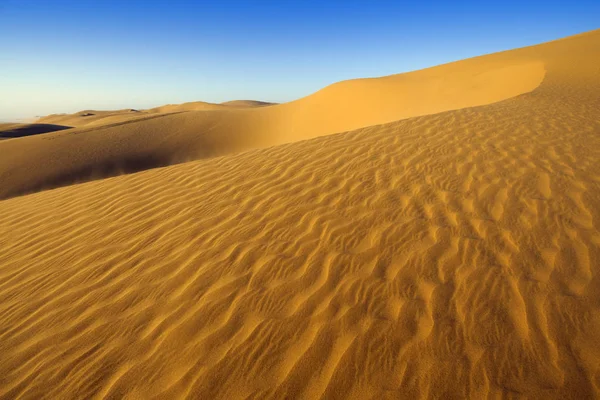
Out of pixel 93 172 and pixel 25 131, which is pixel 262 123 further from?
pixel 25 131

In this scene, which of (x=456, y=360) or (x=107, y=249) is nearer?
(x=456, y=360)

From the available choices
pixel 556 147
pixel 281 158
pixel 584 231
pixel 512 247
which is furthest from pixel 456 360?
pixel 556 147

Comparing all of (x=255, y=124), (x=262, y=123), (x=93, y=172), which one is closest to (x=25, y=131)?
(x=93, y=172)

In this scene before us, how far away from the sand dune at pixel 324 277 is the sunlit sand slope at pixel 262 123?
9.91 metres

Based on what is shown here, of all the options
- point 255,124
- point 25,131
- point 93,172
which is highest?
point 255,124

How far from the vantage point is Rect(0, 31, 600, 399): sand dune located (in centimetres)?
202

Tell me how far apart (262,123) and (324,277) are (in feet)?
69.1

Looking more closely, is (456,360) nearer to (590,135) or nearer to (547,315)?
(547,315)

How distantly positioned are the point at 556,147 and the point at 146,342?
5.99 meters

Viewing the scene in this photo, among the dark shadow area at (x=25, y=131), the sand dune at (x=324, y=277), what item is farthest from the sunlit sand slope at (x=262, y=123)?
the dark shadow area at (x=25, y=131)

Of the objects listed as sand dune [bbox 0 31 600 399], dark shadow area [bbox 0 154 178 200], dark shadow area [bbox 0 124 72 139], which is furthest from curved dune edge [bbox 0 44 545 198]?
dark shadow area [bbox 0 124 72 139]

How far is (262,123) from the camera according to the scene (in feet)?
74.5

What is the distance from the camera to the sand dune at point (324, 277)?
6.63 ft

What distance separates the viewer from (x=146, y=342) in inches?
91.5
